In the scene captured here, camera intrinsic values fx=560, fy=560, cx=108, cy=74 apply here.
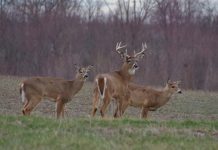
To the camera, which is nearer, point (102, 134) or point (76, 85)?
point (102, 134)

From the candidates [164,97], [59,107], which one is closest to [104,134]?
[59,107]

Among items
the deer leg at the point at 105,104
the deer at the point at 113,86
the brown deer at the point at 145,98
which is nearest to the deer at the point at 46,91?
the deer at the point at 113,86

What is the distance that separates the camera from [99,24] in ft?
174

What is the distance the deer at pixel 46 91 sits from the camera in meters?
14.4

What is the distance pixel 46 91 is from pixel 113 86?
1.79 metres

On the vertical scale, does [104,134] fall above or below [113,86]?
below

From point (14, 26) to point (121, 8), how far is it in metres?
10.0

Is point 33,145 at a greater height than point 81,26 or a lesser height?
lesser

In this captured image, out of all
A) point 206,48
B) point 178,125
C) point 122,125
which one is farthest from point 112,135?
point 206,48

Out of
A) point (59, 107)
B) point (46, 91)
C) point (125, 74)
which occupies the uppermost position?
point (125, 74)

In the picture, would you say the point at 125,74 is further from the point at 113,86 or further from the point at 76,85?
the point at 76,85

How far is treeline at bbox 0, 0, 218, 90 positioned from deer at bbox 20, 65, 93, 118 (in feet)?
99.3

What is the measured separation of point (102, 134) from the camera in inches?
342

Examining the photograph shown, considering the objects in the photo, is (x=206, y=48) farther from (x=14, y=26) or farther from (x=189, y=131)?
(x=189, y=131)
